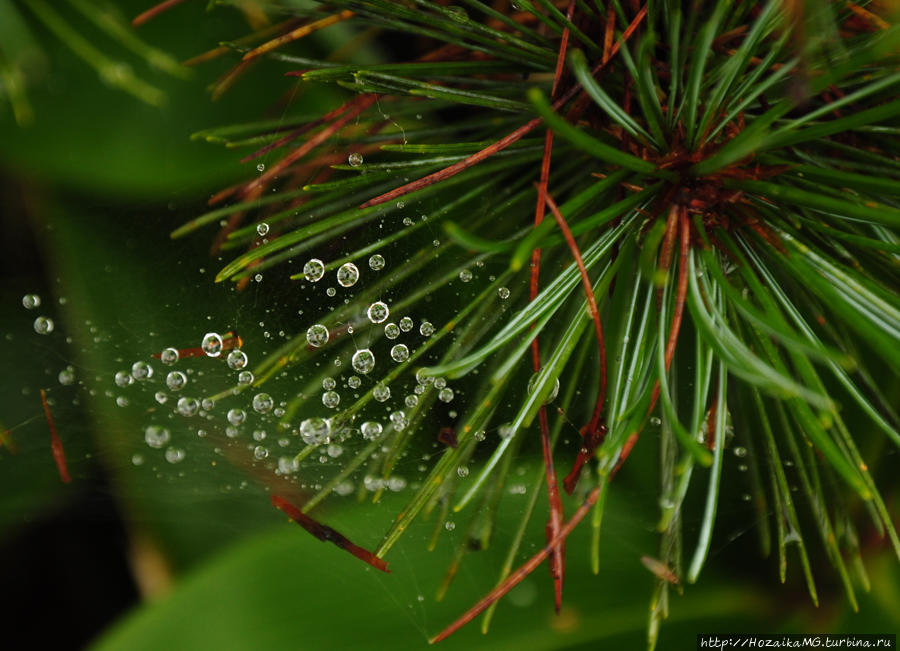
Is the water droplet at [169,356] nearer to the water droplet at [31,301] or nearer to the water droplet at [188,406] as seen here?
the water droplet at [188,406]

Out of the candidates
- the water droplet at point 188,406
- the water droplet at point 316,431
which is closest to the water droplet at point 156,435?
the water droplet at point 188,406

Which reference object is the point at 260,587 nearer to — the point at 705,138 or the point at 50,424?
the point at 50,424

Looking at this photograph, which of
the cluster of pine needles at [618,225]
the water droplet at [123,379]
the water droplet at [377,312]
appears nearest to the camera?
the cluster of pine needles at [618,225]

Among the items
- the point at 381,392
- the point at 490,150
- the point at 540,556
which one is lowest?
the point at 540,556

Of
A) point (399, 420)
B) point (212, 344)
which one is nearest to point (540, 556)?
point (399, 420)

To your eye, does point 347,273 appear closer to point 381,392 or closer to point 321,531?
point 381,392

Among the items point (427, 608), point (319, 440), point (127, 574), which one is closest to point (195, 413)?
point (319, 440)

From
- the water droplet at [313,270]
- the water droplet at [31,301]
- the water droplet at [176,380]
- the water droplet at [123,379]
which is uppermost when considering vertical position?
the water droplet at [31,301]
